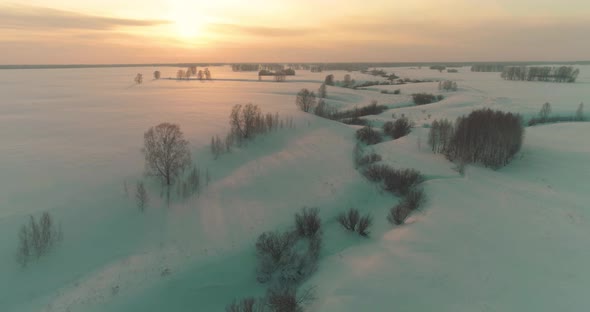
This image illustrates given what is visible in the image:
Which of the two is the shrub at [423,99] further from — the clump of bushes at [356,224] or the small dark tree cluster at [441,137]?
the clump of bushes at [356,224]

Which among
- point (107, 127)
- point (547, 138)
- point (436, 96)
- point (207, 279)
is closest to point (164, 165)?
point (207, 279)

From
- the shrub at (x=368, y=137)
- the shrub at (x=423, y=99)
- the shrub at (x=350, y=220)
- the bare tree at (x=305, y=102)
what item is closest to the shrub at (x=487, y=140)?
the shrub at (x=368, y=137)

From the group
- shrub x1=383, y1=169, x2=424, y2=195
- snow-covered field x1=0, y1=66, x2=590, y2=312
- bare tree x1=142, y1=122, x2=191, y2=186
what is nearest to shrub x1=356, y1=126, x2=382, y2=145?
snow-covered field x1=0, y1=66, x2=590, y2=312

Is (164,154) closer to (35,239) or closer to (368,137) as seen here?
(35,239)

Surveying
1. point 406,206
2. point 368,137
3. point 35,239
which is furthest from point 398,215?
point 368,137

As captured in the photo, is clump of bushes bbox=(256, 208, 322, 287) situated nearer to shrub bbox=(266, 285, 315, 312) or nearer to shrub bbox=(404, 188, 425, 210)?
shrub bbox=(266, 285, 315, 312)

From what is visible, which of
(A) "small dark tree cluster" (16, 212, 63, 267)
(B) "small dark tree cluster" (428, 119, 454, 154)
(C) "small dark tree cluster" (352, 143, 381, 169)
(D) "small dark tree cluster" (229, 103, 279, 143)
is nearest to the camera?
(A) "small dark tree cluster" (16, 212, 63, 267)

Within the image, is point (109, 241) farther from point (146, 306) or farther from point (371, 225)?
point (371, 225)

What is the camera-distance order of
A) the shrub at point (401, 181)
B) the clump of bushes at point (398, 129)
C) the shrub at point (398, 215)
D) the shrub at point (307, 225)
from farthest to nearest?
the clump of bushes at point (398, 129) < the shrub at point (401, 181) < the shrub at point (398, 215) < the shrub at point (307, 225)
